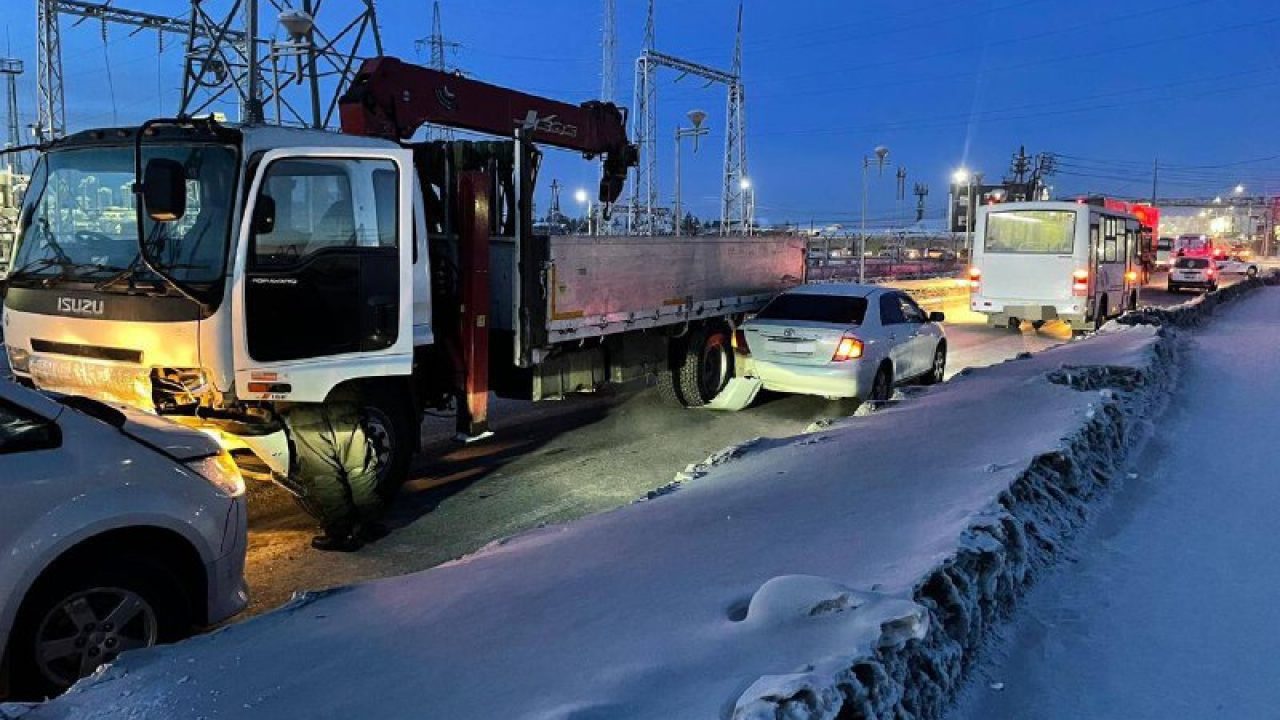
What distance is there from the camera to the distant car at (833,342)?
10.9 meters

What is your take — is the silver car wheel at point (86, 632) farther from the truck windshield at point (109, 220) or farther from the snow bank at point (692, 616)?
the truck windshield at point (109, 220)

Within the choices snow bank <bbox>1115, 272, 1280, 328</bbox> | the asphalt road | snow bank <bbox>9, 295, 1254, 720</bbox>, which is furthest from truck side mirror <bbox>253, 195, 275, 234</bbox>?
snow bank <bbox>1115, 272, 1280, 328</bbox>

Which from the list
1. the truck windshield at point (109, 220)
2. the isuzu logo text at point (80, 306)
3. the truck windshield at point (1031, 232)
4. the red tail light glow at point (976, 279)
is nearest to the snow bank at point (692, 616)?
the truck windshield at point (109, 220)

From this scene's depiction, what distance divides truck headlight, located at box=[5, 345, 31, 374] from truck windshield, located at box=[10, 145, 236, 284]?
0.51m

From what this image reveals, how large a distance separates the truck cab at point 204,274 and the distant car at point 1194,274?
3853cm

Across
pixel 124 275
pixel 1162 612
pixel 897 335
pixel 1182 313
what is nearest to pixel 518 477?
pixel 124 275

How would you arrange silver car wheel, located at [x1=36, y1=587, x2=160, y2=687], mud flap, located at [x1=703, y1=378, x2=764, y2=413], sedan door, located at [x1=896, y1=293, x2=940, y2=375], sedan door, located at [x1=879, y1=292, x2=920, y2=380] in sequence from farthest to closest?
sedan door, located at [x1=896, y1=293, x2=940, y2=375] → mud flap, located at [x1=703, y1=378, x2=764, y2=413] → sedan door, located at [x1=879, y1=292, x2=920, y2=380] → silver car wheel, located at [x1=36, y1=587, x2=160, y2=687]

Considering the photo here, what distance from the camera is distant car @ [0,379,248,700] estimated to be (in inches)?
148

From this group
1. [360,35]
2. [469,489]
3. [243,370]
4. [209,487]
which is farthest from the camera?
[360,35]

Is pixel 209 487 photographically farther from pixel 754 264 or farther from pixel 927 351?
pixel 927 351

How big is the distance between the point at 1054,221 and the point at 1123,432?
14290 mm

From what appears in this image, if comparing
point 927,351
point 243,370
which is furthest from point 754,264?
point 243,370

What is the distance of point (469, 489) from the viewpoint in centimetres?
794

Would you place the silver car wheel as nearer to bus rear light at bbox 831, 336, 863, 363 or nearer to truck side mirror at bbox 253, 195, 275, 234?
truck side mirror at bbox 253, 195, 275, 234
